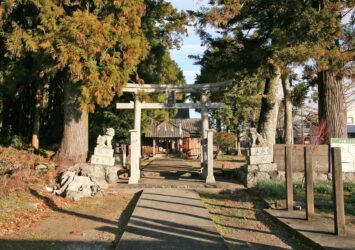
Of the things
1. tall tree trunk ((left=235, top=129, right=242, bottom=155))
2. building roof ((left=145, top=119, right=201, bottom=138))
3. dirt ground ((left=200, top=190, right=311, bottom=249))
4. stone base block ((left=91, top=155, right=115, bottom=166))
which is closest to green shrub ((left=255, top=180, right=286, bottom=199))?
dirt ground ((left=200, top=190, right=311, bottom=249))

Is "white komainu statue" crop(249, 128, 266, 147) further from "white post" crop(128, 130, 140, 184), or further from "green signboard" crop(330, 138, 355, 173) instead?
"white post" crop(128, 130, 140, 184)

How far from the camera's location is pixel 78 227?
25.7ft

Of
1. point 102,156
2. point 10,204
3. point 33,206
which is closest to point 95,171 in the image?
point 102,156

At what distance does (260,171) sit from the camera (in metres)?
13.7

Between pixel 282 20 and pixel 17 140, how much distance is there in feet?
41.3

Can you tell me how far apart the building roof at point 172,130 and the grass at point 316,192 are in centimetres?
3088

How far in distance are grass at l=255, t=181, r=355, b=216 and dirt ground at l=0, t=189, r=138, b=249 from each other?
392 centimetres

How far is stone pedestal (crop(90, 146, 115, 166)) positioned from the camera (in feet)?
45.7

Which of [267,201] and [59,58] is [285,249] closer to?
[267,201]

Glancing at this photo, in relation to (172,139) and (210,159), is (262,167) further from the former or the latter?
(172,139)

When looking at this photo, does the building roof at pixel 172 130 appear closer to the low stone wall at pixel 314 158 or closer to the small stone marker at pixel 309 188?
the low stone wall at pixel 314 158

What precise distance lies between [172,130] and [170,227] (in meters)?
37.0

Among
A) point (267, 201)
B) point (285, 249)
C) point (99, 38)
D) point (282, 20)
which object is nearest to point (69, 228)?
point (285, 249)

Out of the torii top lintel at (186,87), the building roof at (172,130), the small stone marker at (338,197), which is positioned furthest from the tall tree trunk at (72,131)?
the building roof at (172,130)
